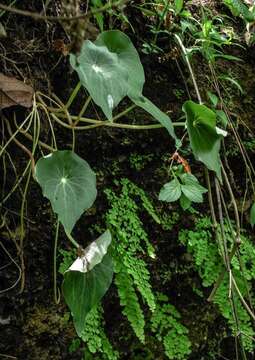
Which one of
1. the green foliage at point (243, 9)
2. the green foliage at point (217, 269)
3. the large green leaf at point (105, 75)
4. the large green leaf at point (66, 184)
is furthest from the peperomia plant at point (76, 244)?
the green foliage at point (243, 9)

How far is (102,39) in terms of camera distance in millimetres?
1220

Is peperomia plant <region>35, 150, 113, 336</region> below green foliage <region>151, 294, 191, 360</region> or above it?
above

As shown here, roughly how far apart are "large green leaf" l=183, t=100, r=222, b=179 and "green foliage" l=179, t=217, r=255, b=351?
373 mm

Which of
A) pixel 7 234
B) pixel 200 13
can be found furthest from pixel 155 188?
pixel 200 13

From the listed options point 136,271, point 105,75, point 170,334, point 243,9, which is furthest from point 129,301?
point 243,9

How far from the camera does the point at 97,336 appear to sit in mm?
1316

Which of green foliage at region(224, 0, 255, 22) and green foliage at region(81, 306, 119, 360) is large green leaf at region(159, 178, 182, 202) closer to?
green foliage at region(81, 306, 119, 360)

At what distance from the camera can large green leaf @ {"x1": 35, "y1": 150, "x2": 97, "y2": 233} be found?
1.04 m

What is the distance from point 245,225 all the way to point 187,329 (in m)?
0.44

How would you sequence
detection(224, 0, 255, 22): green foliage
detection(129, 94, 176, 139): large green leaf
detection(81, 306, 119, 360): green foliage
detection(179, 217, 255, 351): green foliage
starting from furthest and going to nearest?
detection(224, 0, 255, 22): green foliage
detection(179, 217, 255, 351): green foliage
detection(81, 306, 119, 360): green foliage
detection(129, 94, 176, 139): large green leaf

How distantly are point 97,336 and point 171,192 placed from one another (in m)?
0.43

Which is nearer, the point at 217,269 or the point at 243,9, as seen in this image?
the point at 217,269

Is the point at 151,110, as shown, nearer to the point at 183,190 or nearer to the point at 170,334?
the point at 183,190

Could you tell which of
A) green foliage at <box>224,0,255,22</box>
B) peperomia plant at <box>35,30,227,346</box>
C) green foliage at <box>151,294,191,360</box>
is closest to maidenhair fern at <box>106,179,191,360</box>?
green foliage at <box>151,294,191,360</box>
